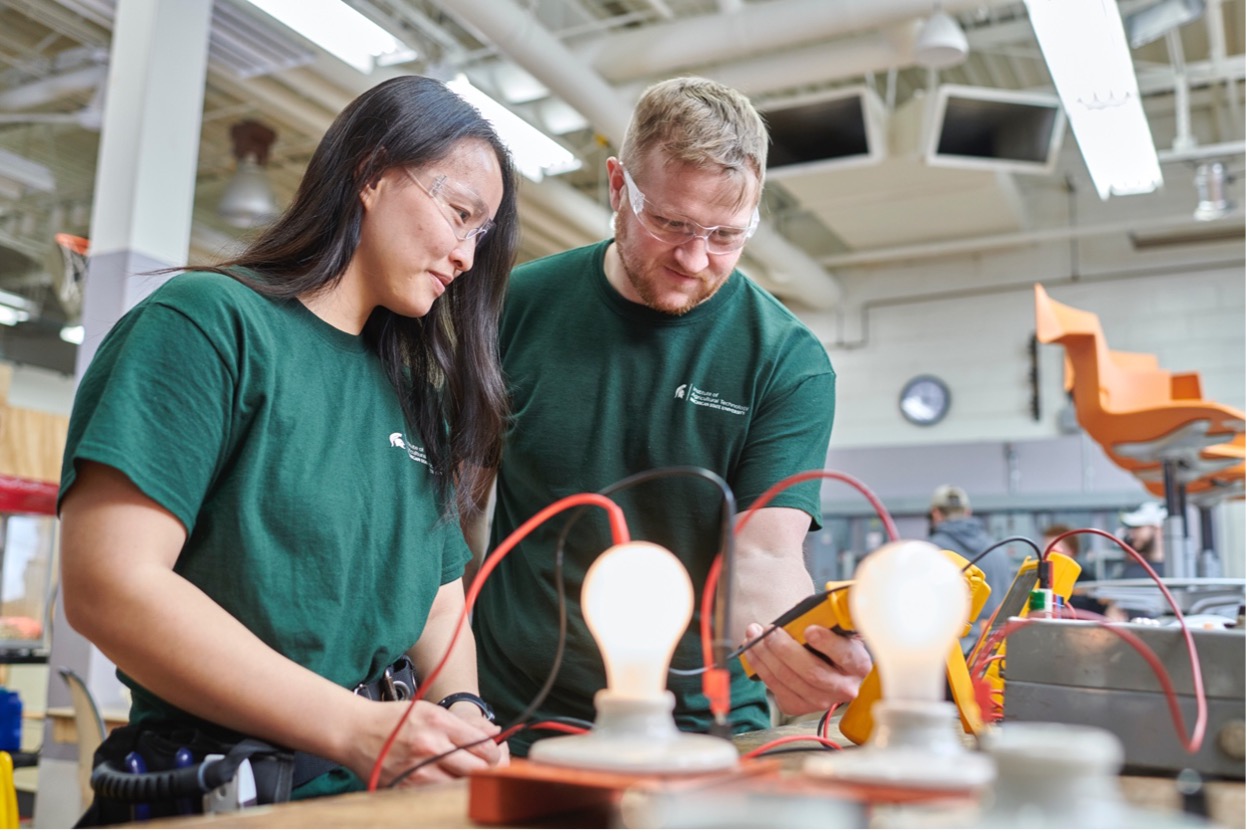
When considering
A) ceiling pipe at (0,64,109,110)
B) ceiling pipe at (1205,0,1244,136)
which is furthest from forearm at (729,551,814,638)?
ceiling pipe at (0,64,109,110)

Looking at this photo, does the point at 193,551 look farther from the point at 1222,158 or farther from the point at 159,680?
the point at 1222,158

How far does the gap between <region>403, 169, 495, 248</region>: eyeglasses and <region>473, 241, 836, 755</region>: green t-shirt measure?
0.40 metres

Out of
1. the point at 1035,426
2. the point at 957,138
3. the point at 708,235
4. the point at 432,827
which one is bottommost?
the point at 432,827

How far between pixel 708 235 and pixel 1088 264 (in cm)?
761

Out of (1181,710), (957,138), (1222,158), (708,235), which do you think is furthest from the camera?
(1222,158)

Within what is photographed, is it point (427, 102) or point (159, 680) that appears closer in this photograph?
point (159, 680)

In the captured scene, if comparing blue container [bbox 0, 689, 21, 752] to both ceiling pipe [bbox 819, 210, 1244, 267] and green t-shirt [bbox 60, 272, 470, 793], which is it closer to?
green t-shirt [bbox 60, 272, 470, 793]

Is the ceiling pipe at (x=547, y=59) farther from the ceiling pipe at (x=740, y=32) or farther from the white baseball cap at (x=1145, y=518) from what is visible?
the white baseball cap at (x=1145, y=518)

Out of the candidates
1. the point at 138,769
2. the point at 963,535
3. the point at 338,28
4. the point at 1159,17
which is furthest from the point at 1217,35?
the point at 138,769

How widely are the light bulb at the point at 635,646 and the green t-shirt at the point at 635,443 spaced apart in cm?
89

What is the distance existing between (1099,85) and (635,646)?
3.61m

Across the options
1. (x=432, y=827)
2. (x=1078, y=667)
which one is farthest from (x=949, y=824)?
(x=1078, y=667)

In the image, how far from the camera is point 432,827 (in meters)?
0.65

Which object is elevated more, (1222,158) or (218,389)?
(1222,158)
